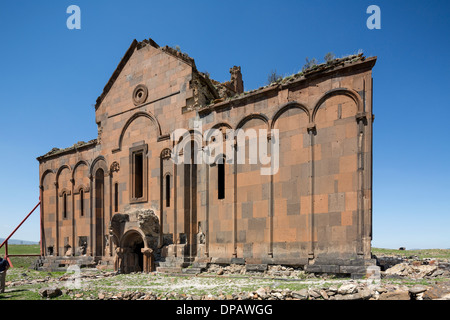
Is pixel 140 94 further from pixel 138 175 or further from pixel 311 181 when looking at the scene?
pixel 311 181

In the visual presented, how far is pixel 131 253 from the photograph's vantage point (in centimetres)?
1777

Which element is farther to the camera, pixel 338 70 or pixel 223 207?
pixel 223 207

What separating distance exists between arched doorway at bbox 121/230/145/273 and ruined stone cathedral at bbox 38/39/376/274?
47mm

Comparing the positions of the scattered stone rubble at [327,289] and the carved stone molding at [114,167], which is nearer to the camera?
the scattered stone rubble at [327,289]

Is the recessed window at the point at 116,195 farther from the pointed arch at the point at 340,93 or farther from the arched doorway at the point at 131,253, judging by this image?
the pointed arch at the point at 340,93

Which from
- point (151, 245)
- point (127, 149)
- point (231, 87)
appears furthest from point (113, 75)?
point (151, 245)

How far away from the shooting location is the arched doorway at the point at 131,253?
1747cm

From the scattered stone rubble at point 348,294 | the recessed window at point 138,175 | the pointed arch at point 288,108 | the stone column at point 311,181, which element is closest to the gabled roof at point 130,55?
the recessed window at point 138,175

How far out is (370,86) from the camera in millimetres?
11531

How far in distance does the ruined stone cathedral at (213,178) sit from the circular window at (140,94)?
0.20ft

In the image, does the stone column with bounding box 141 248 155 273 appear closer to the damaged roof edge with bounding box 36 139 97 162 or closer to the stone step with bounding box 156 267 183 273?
the stone step with bounding box 156 267 183 273
